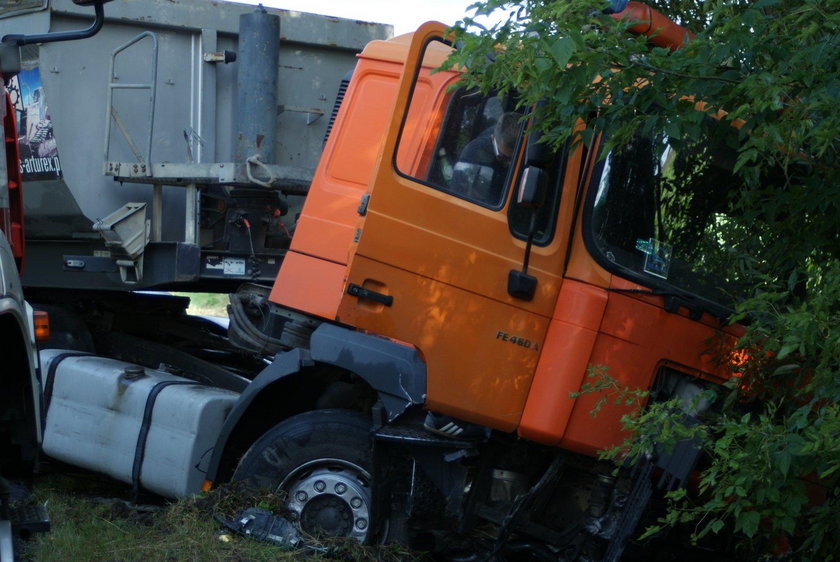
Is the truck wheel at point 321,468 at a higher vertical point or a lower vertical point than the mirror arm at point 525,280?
lower

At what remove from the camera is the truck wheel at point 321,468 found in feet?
16.3

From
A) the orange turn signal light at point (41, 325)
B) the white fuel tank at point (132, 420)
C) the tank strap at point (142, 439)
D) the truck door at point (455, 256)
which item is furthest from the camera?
the tank strap at point (142, 439)

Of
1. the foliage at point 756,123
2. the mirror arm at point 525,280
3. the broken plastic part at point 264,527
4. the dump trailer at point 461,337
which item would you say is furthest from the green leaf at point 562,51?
the broken plastic part at point 264,527

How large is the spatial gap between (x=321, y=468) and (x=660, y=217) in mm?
1975

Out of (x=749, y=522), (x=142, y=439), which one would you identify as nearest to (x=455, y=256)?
(x=749, y=522)

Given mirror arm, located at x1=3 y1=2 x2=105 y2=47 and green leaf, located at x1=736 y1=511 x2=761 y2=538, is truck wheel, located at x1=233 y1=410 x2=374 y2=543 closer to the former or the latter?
green leaf, located at x1=736 y1=511 x2=761 y2=538

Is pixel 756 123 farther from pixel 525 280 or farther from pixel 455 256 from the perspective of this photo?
pixel 455 256

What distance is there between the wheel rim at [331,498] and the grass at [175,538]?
0.11 metres

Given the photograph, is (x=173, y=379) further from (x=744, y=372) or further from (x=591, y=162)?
(x=744, y=372)

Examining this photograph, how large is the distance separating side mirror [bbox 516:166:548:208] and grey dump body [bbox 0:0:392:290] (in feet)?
8.21

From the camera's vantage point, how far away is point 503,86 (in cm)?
371

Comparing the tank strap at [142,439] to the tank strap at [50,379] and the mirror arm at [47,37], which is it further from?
the mirror arm at [47,37]

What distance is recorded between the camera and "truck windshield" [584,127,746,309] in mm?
4637

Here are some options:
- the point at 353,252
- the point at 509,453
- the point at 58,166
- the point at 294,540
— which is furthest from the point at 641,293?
the point at 58,166
